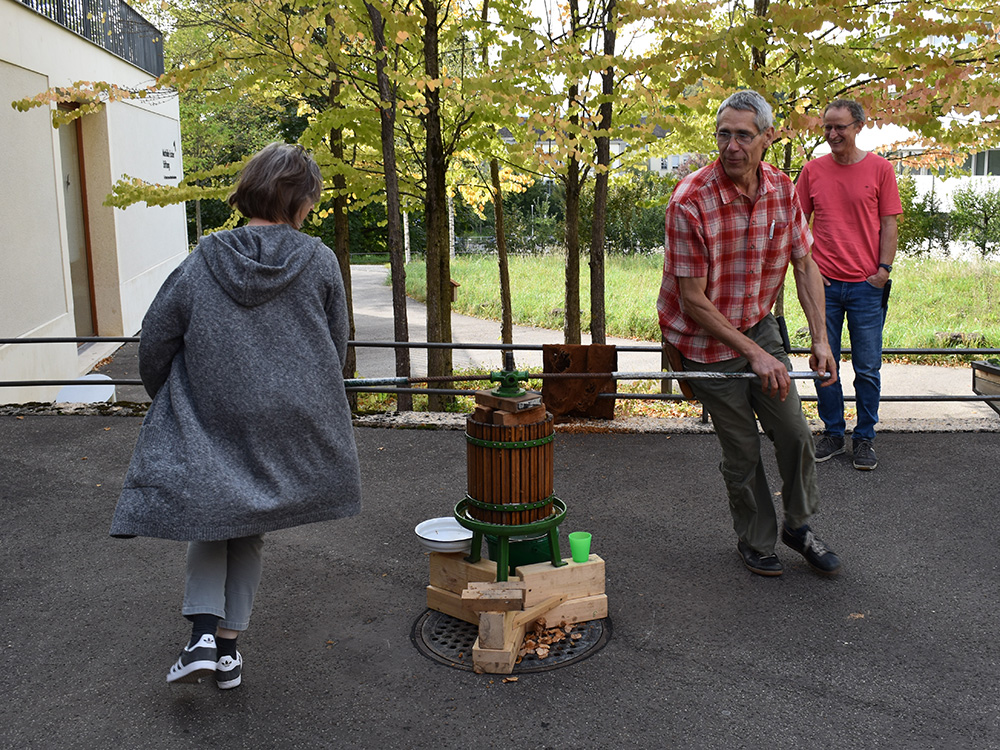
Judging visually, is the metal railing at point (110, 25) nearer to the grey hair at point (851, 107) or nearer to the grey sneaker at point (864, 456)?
the grey hair at point (851, 107)

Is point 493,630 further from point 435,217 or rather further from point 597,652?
point 435,217

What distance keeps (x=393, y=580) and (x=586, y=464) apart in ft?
7.49

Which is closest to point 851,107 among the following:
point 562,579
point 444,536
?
point 562,579

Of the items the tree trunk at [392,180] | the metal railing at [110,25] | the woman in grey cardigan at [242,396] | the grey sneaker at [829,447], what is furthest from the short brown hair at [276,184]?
the metal railing at [110,25]

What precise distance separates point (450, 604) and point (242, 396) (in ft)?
4.74

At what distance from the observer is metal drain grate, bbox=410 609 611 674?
3.85m

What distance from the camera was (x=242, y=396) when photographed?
3354 mm

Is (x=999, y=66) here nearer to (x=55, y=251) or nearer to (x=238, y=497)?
(x=238, y=497)

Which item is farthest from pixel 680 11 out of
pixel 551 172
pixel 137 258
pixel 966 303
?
pixel 137 258

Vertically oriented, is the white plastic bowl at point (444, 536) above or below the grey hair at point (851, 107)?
below

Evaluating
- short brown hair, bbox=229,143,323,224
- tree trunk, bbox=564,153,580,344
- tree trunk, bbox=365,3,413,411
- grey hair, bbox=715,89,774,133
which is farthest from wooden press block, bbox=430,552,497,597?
tree trunk, bbox=564,153,580,344

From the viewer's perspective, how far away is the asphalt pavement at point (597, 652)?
3.39m

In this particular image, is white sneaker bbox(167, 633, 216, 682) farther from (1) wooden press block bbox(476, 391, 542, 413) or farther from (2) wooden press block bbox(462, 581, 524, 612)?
(1) wooden press block bbox(476, 391, 542, 413)

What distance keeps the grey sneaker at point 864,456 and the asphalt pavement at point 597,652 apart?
0.23ft
